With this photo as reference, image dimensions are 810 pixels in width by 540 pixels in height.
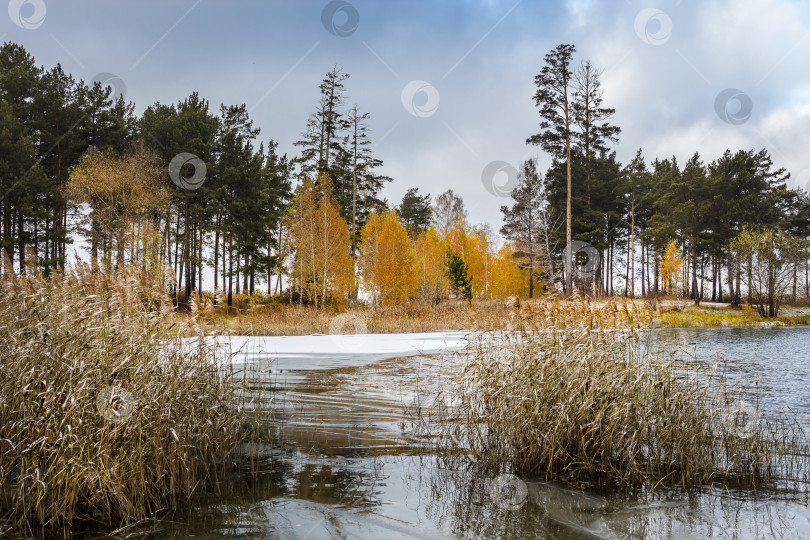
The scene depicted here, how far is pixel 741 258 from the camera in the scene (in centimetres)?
3017

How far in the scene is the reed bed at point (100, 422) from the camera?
326 cm

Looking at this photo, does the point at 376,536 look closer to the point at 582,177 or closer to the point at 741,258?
the point at 741,258

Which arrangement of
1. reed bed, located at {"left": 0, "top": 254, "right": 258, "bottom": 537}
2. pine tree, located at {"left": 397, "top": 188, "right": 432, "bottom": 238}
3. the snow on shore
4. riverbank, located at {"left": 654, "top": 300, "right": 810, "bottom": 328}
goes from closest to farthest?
1. reed bed, located at {"left": 0, "top": 254, "right": 258, "bottom": 537}
2. the snow on shore
3. riverbank, located at {"left": 654, "top": 300, "right": 810, "bottom": 328}
4. pine tree, located at {"left": 397, "top": 188, "right": 432, "bottom": 238}

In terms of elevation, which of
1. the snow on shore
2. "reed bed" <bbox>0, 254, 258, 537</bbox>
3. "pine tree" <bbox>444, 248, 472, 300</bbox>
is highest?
"pine tree" <bbox>444, 248, 472, 300</bbox>

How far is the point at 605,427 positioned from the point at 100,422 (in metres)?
3.96

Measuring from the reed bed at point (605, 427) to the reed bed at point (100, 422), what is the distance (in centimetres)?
237

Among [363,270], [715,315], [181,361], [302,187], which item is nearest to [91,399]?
[181,361]

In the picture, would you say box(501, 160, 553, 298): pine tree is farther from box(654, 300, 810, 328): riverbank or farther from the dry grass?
the dry grass

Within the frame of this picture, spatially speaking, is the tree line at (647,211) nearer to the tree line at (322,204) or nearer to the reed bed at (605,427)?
the tree line at (322,204)

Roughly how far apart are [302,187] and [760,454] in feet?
92.8

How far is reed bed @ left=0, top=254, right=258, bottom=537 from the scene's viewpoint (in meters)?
3.26

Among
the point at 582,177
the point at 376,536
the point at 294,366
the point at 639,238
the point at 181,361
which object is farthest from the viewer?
the point at 639,238

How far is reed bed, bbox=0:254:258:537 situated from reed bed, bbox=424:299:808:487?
237 cm

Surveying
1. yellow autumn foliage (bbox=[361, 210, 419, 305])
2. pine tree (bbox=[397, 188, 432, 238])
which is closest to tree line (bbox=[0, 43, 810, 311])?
yellow autumn foliage (bbox=[361, 210, 419, 305])
